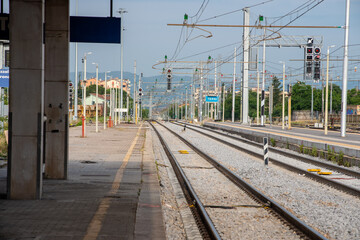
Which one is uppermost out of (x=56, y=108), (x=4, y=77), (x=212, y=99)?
(x=212, y=99)

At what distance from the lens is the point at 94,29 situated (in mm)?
13406

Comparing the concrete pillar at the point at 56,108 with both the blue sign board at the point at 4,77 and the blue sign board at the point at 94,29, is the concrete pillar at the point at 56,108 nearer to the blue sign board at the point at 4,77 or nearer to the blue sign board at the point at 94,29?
the blue sign board at the point at 94,29

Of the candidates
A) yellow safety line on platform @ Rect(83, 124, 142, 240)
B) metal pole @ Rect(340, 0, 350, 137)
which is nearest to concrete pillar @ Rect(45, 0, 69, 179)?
yellow safety line on platform @ Rect(83, 124, 142, 240)

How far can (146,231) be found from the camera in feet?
25.2

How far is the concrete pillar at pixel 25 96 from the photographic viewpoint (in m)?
9.88

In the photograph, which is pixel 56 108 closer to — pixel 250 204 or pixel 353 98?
pixel 250 204

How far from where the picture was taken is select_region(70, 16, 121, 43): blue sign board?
44.0 ft

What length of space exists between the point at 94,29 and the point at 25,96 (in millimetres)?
3999

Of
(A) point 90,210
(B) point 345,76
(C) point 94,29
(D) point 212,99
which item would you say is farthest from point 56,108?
(D) point 212,99

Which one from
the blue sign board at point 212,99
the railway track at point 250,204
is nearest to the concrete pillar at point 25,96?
the railway track at point 250,204

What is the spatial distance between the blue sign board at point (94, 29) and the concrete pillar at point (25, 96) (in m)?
3.48

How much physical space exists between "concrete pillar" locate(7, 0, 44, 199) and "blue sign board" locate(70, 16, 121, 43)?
348 cm

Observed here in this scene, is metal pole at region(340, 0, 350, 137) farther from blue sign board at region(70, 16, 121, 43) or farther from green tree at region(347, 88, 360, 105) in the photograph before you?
green tree at region(347, 88, 360, 105)

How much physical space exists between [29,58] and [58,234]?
3953 millimetres
